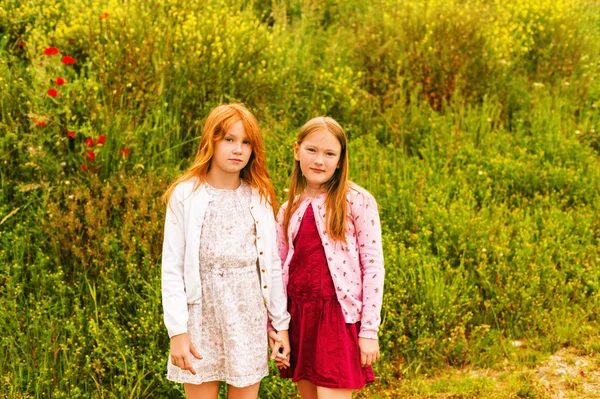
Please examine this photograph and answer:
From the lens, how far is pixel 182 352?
2576 millimetres

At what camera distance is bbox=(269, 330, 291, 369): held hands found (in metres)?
2.81

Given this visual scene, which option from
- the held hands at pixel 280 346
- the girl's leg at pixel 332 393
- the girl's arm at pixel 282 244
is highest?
the girl's arm at pixel 282 244

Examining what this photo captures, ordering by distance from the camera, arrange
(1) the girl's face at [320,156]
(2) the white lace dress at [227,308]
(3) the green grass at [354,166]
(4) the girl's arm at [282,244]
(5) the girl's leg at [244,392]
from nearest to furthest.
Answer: (2) the white lace dress at [227,308] < (5) the girl's leg at [244,392] < (1) the girl's face at [320,156] < (4) the girl's arm at [282,244] < (3) the green grass at [354,166]

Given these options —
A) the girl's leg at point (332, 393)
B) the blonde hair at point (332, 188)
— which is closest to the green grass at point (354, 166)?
the girl's leg at point (332, 393)

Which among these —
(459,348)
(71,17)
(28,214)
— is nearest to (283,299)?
(459,348)

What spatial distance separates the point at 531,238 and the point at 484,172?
888mm

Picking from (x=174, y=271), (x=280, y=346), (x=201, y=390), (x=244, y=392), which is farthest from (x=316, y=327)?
(x=174, y=271)

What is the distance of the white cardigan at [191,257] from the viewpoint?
103 inches

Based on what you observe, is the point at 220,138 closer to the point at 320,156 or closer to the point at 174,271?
the point at 320,156

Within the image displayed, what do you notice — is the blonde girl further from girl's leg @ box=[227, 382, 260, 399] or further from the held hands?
girl's leg @ box=[227, 382, 260, 399]

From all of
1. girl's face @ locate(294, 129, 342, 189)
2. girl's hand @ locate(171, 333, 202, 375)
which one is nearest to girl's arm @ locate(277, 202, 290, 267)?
girl's face @ locate(294, 129, 342, 189)

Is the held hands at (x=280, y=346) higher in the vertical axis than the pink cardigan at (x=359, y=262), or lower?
lower

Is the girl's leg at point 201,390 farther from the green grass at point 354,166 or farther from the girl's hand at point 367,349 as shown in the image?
the green grass at point 354,166

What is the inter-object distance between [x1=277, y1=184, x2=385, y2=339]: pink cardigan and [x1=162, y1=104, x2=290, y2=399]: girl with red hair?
22 centimetres
